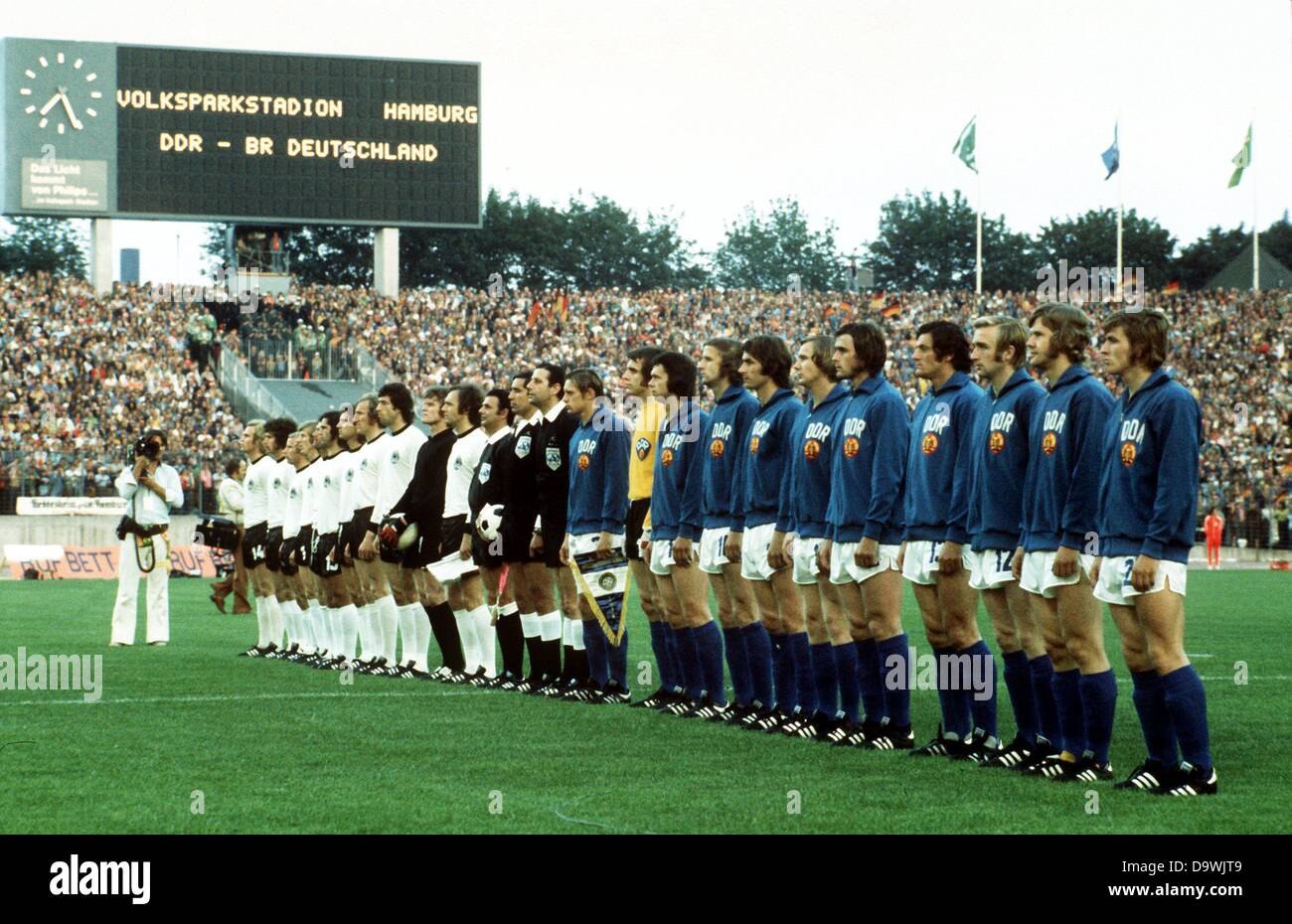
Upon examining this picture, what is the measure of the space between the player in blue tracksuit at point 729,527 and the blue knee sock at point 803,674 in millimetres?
307

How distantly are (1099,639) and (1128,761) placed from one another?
1.15 meters

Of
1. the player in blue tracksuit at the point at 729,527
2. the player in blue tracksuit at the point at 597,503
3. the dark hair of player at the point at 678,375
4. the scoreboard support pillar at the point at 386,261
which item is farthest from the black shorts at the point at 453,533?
the scoreboard support pillar at the point at 386,261

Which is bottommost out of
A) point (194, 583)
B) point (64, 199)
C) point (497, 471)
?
point (194, 583)

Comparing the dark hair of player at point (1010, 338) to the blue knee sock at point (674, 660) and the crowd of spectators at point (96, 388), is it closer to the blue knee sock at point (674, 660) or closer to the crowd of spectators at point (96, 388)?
the blue knee sock at point (674, 660)

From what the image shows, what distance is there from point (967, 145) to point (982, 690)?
45.2m

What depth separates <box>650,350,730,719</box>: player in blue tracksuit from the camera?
11.7 meters

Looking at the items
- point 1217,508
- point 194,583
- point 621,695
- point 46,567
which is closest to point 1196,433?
point 621,695

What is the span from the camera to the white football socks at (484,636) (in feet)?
47.8

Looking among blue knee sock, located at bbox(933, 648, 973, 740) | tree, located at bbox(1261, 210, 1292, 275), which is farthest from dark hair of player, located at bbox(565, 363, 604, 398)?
tree, located at bbox(1261, 210, 1292, 275)

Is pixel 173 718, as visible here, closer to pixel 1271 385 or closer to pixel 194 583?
pixel 194 583

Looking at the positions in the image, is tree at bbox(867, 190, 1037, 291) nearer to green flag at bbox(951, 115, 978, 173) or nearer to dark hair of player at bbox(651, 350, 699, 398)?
green flag at bbox(951, 115, 978, 173)

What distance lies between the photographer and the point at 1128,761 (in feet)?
31.6

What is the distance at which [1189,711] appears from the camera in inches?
324
